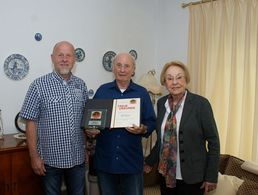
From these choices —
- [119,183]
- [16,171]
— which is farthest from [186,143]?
[16,171]

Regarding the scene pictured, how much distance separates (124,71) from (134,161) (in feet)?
2.09

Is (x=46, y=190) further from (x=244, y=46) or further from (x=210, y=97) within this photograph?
(x=244, y=46)

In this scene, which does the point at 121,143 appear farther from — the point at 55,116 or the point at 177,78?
the point at 177,78

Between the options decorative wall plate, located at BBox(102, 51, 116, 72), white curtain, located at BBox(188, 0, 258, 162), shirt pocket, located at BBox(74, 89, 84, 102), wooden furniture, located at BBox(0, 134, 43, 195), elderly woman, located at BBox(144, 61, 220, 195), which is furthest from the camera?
decorative wall plate, located at BBox(102, 51, 116, 72)

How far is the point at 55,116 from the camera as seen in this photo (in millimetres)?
2027

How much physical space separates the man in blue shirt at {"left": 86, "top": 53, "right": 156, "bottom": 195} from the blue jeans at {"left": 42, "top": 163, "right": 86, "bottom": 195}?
14 cm

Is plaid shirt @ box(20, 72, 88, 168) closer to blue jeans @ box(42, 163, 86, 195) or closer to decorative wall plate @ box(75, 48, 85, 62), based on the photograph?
blue jeans @ box(42, 163, 86, 195)

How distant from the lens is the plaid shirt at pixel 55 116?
203 cm

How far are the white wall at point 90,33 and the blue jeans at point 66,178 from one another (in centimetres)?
89

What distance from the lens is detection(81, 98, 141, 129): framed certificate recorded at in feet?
6.75

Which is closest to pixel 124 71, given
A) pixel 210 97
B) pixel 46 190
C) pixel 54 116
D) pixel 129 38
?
pixel 54 116

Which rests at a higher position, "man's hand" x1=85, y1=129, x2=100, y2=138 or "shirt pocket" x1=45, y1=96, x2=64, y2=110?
"shirt pocket" x1=45, y1=96, x2=64, y2=110

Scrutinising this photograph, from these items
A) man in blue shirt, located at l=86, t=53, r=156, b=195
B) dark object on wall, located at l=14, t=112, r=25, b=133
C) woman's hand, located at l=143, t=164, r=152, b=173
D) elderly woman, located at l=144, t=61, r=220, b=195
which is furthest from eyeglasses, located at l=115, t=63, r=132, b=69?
dark object on wall, located at l=14, t=112, r=25, b=133

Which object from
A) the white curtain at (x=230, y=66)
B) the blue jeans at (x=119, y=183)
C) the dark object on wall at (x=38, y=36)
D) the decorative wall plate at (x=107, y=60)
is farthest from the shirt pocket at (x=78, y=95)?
the white curtain at (x=230, y=66)
